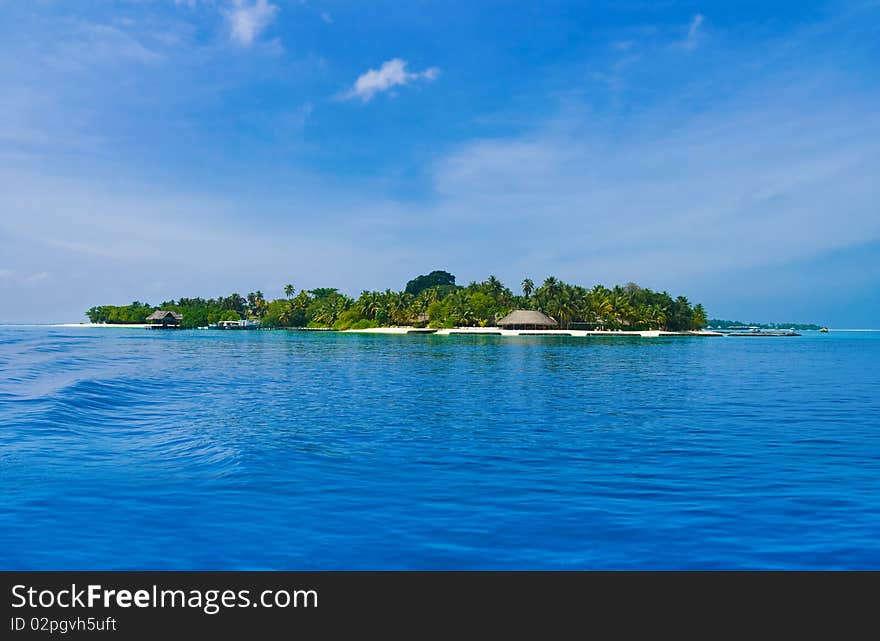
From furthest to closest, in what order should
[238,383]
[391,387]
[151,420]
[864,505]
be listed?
[238,383]
[391,387]
[151,420]
[864,505]

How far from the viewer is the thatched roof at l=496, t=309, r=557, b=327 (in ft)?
406

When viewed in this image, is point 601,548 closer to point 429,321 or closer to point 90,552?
point 90,552

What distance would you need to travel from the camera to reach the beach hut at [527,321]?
12388 cm

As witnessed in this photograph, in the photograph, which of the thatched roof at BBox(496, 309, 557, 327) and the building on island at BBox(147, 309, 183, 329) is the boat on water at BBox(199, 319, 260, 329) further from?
the thatched roof at BBox(496, 309, 557, 327)

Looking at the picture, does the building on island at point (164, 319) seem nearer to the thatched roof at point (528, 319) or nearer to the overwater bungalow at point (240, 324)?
the overwater bungalow at point (240, 324)

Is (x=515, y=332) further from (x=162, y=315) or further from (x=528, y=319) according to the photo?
(x=162, y=315)

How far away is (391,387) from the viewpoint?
2870cm

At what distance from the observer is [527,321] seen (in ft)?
406

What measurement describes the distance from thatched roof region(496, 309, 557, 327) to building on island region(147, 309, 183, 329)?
11254 cm

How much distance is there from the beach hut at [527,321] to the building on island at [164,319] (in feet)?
371

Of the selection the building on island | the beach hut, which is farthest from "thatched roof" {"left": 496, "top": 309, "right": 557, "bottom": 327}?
the building on island

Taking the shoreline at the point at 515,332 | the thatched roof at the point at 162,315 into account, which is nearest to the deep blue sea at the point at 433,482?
the shoreline at the point at 515,332
